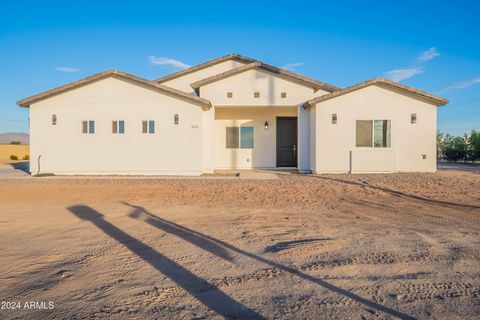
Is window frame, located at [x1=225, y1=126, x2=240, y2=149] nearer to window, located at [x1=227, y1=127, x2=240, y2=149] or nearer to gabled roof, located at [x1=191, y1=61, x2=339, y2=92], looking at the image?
window, located at [x1=227, y1=127, x2=240, y2=149]

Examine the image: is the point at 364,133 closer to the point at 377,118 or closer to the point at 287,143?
the point at 377,118

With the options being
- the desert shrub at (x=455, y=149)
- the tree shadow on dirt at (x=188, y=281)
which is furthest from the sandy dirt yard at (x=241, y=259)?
the desert shrub at (x=455, y=149)

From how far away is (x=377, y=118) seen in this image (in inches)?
553

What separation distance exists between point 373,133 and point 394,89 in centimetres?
215

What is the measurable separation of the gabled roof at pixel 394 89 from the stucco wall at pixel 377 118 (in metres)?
0.19

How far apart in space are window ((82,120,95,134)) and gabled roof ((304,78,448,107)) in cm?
973

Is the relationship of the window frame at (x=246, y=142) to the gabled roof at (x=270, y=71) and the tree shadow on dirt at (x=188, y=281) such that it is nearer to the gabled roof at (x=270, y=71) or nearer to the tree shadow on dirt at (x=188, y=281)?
the gabled roof at (x=270, y=71)

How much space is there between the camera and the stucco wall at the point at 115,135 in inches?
540

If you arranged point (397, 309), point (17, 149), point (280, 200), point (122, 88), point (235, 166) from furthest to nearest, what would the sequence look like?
point (17, 149) < point (235, 166) < point (122, 88) < point (280, 200) < point (397, 309)

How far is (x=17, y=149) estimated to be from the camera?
3550 cm

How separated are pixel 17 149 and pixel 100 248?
39.2 m

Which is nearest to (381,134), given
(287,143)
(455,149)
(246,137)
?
(287,143)

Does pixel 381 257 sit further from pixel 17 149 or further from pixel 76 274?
pixel 17 149

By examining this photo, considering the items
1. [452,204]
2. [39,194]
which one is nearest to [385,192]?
[452,204]
